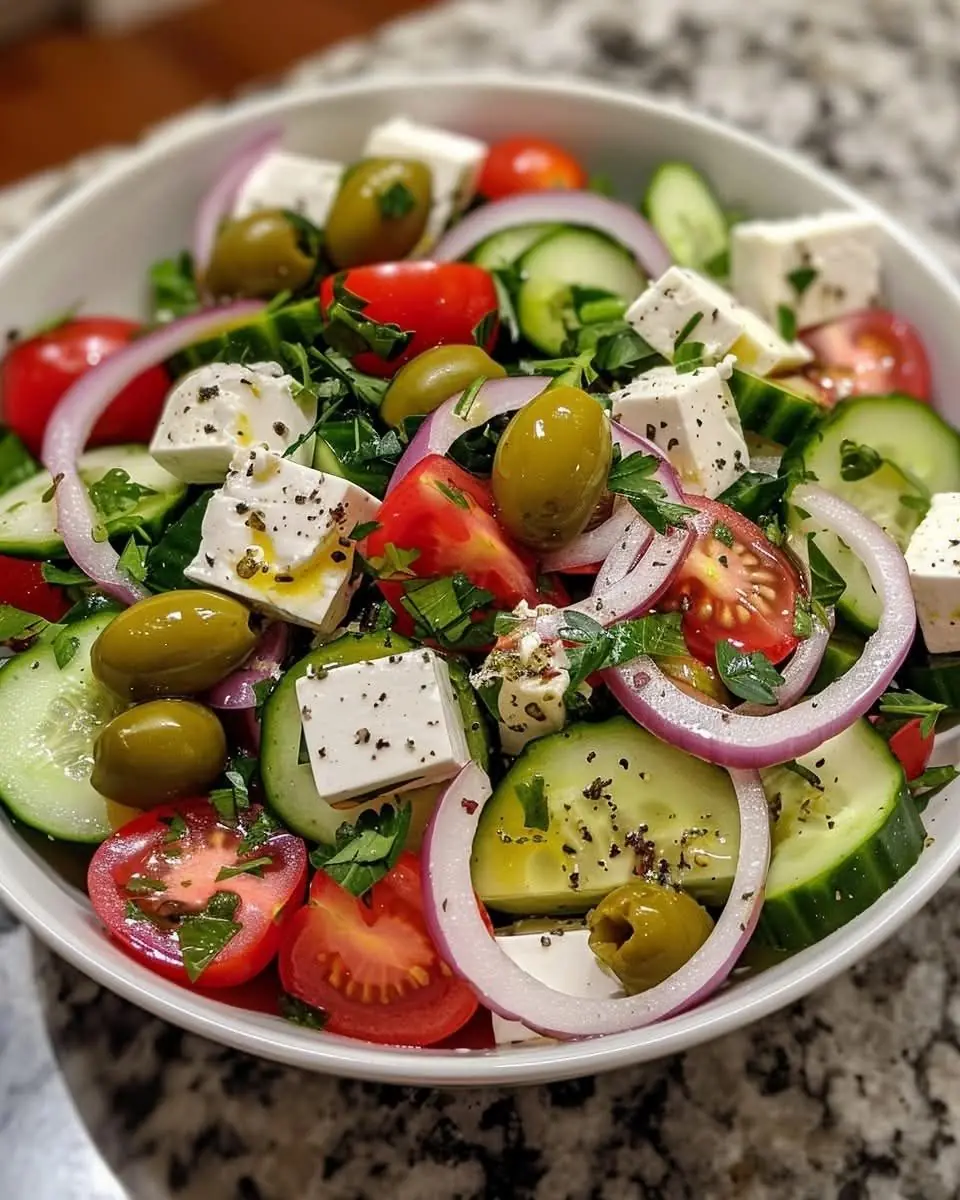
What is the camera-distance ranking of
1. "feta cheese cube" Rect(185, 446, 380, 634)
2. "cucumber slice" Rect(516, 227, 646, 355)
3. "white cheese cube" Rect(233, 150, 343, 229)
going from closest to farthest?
"feta cheese cube" Rect(185, 446, 380, 634) < "cucumber slice" Rect(516, 227, 646, 355) < "white cheese cube" Rect(233, 150, 343, 229)

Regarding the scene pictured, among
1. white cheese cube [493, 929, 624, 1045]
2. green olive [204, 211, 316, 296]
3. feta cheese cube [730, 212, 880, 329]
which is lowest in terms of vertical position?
white cheese cube [493, 929, 624, 1045]

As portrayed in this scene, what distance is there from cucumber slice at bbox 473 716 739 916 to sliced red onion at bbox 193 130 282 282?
1.30m

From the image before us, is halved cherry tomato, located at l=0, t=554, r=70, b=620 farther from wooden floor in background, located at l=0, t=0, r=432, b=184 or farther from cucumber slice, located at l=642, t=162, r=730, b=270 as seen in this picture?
wooden floor in background, located at l=0, t=0, r=432, b=184

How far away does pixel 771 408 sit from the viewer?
1.84m

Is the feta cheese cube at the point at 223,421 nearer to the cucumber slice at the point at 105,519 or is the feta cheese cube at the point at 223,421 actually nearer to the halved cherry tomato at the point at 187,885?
the cucumber slice at the point at 105,519

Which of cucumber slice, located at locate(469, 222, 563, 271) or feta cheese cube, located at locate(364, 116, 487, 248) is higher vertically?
feta cheese cube, located at locate(364, 116, 487, 248)

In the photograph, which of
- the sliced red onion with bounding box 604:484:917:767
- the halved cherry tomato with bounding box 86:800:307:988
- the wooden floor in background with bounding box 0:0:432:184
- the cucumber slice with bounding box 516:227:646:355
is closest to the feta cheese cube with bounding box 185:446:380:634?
the halved cherry tomato with bounding box 86:800:307:988

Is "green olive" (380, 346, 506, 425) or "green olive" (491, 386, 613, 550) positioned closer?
"green olive" (491, 386, 613, 550)

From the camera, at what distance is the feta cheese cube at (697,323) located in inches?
73.0

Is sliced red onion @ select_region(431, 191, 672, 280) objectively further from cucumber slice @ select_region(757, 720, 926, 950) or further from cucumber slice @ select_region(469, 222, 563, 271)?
cucumber slice @ select_region(757, 720, 926, 950)

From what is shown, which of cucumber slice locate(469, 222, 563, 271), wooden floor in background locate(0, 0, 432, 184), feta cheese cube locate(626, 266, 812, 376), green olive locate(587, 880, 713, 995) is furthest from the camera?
wooden floor in background locate(0, 0, 432, 184)

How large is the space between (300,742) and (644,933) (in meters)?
0.54

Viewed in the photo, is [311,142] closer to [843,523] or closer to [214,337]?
[214,337]

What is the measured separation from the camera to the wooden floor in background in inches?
136
